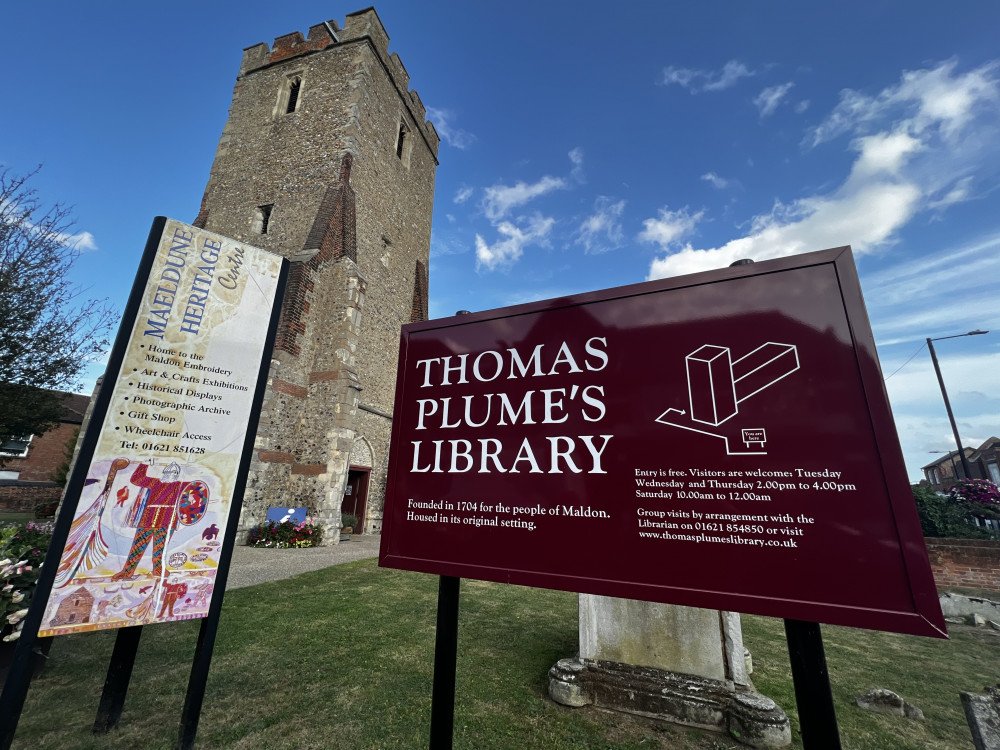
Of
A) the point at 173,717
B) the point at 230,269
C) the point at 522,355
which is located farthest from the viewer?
the point at 230,269

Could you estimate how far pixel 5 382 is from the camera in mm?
13547

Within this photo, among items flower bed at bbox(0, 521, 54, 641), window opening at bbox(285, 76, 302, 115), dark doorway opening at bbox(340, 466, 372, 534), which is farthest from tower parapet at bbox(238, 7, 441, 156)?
flower bed at bbox(0, 521, 54, 641)

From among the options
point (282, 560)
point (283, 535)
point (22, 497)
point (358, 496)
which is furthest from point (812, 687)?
point (22, 497)

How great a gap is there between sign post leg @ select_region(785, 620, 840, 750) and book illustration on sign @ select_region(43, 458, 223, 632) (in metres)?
3.38

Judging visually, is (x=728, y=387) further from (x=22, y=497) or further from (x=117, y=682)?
(x=22, y=497)

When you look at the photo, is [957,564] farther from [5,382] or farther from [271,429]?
[5,382]

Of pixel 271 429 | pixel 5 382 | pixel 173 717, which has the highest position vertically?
pixel 5 382

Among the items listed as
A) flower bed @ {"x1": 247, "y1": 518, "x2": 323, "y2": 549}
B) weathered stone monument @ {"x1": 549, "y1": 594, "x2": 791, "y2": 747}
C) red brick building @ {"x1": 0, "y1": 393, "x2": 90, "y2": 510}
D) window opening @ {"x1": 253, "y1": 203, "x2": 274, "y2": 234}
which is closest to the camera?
weathered stone monument @ {"x1": 549, "y1": 594, "x2": 791, "y2": 747}

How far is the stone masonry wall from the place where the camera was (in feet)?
23.9

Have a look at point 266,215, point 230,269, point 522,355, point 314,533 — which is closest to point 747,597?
point 522,355

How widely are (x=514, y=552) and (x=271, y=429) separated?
36.9 ft

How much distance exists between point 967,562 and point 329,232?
56.6 ft

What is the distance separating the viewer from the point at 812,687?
4.72ft

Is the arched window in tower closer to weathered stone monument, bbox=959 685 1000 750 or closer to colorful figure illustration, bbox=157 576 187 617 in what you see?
colorful figure illustration, bbox=157 576 187 617
